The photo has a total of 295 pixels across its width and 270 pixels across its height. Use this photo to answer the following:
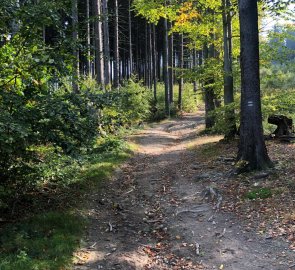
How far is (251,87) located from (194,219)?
Result: 4.14 meters

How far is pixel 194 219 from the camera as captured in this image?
25.6ft

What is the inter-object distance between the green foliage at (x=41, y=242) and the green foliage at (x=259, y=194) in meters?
3.85

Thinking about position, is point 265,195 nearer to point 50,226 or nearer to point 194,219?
point 194,219

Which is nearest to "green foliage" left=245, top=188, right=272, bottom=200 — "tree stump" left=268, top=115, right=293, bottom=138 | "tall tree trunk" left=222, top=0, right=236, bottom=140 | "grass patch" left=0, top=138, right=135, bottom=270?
"grass patch" left=0, top=138, right=135, bottom=270

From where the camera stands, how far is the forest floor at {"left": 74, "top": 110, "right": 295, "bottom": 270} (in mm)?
6078

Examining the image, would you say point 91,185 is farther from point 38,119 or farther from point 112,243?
point 38,119

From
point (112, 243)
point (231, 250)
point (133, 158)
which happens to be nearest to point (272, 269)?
point (231, 250)

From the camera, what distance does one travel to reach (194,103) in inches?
1464

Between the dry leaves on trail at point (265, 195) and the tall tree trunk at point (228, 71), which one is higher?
the tall tree trunk at point (228, 71)

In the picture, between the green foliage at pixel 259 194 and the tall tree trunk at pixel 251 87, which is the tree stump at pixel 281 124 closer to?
the tall tree trunk at pixel 251 87

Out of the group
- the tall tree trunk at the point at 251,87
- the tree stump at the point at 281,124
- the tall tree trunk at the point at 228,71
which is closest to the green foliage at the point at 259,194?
the tall tree trunk at the point at 251,87

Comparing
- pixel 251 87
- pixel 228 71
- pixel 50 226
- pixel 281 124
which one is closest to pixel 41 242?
pixel 50 226

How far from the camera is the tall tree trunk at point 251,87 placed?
9625 mm

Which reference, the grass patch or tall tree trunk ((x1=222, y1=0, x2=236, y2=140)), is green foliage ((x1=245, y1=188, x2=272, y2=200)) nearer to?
the grass patch
